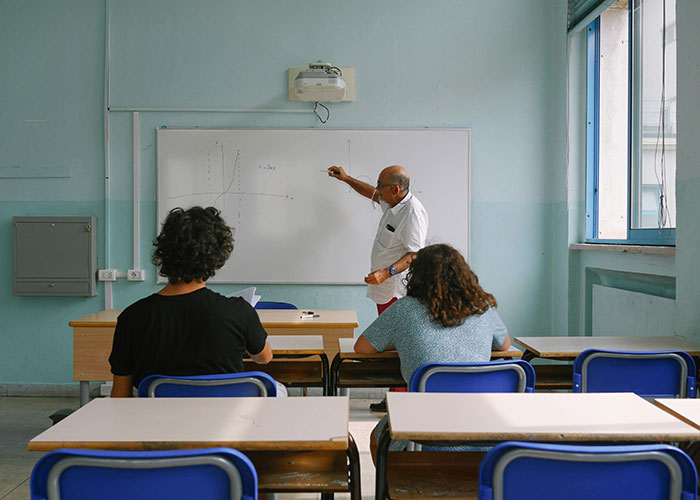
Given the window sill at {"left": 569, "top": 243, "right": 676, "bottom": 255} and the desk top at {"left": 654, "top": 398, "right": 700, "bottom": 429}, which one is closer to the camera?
the desk top at {"left": 654, "top": 398, "right": 700, "bottom": 429}

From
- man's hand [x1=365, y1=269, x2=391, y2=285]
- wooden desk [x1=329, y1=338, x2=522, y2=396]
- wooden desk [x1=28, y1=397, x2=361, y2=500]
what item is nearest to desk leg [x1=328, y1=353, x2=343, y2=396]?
wooden desk [x1=329, y1=338, x2=522, y2=396]

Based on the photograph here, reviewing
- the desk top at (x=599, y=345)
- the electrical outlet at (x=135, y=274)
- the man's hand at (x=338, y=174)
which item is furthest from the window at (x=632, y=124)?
the electrical outlet at (x=135, y=274)

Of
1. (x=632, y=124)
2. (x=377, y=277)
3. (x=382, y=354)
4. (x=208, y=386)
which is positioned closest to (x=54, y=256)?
(x=377, y=277)

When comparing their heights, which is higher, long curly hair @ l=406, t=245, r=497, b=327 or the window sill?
the window sill

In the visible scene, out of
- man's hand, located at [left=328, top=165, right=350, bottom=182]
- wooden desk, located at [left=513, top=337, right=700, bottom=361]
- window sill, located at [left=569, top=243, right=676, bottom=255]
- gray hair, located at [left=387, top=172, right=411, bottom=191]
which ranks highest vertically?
man's hand, located at [left=328, top=165, right=350, bottom=182]

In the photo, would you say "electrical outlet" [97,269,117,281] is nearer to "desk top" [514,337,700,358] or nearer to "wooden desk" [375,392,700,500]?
"desk top" [514,337,700,358]

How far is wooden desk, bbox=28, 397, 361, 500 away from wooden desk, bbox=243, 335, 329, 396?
96 cm

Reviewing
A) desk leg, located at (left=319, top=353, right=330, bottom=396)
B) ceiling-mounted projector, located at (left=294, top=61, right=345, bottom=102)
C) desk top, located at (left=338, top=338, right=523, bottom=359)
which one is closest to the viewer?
desk top, located at (left=338, top=338, right=523, bottom=359)

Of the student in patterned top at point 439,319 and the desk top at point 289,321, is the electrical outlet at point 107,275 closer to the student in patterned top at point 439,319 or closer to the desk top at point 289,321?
the desk top at point 289,321

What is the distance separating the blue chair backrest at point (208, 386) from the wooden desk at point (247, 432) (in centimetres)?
10

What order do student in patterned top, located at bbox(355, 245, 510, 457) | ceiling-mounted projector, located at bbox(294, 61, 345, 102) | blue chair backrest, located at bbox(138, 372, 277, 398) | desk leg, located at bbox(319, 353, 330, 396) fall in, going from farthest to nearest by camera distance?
ceiling-mounted projector, located at bbox(294, 61, 345, 102), desk leg, located at bbox(319, 353, 330, 396), student in patterned top, located at bbox(355, 245, 510, 457), blue chair backrest, located at bbox(138, 372, 277, 398)

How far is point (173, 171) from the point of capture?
15.0ft

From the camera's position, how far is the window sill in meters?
3.31

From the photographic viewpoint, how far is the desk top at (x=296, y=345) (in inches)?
104
